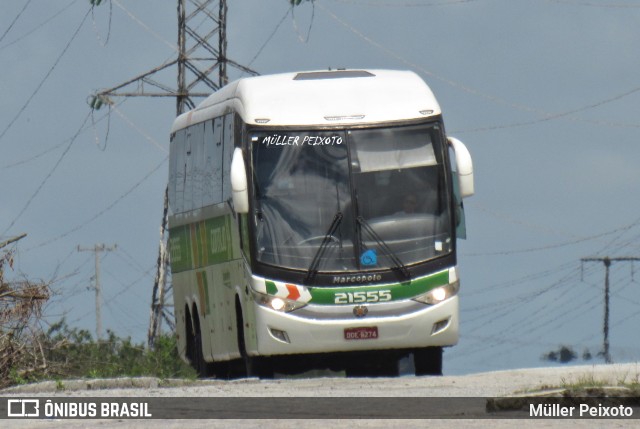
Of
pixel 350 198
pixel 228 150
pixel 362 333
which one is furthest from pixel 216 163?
pixel 362 333

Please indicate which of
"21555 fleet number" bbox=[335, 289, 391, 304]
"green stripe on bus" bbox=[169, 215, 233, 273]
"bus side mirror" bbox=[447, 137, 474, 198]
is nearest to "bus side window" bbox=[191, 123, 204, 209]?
"green stripe on bus" bbox=[169, 215, 233, 273]

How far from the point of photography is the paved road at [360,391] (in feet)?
41.8

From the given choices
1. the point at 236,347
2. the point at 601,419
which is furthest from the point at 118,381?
the point at 601,419

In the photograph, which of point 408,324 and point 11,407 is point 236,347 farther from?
point 11,407

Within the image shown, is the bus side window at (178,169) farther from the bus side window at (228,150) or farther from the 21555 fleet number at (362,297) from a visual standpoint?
the 21555 fleet number at (362,297)

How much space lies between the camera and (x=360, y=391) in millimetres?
17125

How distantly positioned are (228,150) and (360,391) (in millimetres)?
7069

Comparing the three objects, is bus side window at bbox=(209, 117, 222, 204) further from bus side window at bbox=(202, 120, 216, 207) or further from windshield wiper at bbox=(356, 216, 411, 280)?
windshield wiper at bbox=(356, 216, 411, 280)

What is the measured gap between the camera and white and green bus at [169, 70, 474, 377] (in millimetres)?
21828

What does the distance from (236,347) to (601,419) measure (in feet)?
38.2

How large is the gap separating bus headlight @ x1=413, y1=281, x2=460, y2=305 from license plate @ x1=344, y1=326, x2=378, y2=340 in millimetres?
668

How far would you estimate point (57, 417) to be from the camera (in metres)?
14.1

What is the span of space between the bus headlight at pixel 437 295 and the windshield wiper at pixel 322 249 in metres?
1.31

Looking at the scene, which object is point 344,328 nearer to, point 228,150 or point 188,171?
point 228,150
